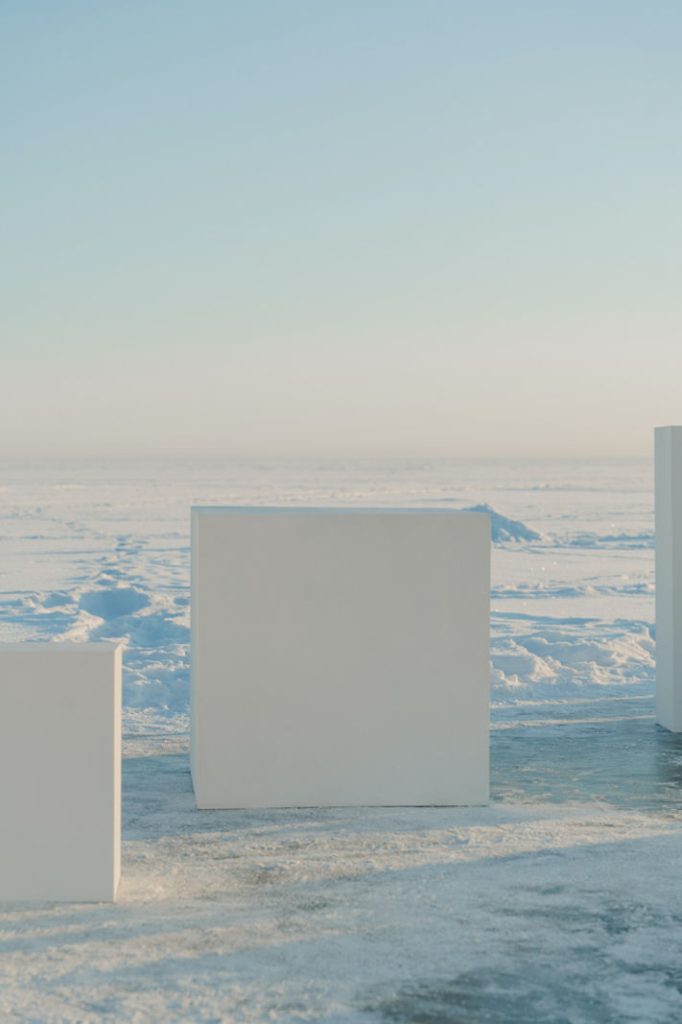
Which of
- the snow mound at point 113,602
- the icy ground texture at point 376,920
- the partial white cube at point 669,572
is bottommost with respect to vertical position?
the icy ground texture at point 376,920

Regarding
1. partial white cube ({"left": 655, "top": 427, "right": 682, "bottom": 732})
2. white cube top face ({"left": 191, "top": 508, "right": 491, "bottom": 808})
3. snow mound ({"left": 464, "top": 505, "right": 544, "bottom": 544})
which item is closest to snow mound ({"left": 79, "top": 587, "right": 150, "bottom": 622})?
partial white cube ({"left": 655, "top": 427, "right": 682, "bottom": 732})

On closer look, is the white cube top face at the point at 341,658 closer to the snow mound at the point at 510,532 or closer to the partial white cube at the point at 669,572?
the partial white cube at the point at 669,572

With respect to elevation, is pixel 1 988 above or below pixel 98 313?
below

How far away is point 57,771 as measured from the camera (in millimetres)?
5621

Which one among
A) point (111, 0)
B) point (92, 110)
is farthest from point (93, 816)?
point (92, 110)

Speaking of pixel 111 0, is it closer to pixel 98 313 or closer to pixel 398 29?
pixel 398 29

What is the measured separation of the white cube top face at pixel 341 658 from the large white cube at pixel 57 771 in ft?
5.37

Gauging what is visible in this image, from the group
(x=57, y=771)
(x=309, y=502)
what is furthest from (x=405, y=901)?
(x=309, y=502)

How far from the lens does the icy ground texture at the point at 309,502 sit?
1370 cm

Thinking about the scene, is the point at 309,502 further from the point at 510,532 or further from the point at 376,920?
the point at 376,920

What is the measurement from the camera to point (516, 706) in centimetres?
1065

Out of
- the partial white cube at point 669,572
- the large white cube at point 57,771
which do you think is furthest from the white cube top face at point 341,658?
the partial white cube at point 669,572

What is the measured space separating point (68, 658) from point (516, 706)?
5663 millimetres

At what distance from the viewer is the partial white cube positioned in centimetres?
944
